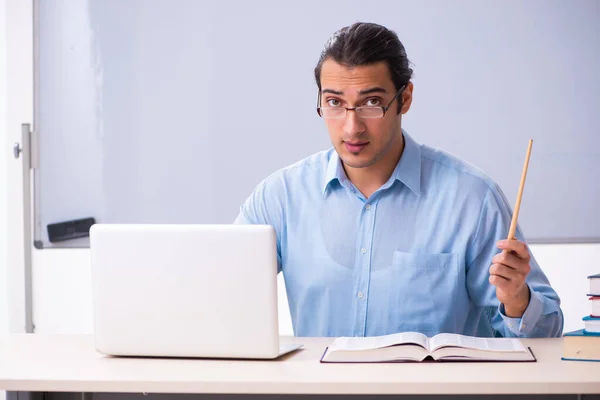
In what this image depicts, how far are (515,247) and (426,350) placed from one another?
11.8 inches

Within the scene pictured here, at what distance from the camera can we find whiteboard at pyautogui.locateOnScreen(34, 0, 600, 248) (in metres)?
3.45

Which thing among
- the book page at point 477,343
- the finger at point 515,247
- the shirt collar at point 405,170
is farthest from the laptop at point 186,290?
the shirt collar at point 405,170

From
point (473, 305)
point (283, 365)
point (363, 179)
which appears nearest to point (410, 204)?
point (363, 179)

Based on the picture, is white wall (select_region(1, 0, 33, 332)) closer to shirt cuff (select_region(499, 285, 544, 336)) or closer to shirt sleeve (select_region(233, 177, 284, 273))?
shirt sleeve (select_region(233, 177, 284, 273))

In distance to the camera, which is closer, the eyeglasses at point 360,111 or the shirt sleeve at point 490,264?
the shirt sleeve at point 490,264

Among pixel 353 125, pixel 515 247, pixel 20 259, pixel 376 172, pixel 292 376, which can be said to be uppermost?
pixel 353 125

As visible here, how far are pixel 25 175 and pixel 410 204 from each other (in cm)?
223

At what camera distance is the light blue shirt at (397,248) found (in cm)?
215

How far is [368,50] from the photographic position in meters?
2.18

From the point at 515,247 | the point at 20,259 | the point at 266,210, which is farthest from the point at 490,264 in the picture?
the point at 20,259

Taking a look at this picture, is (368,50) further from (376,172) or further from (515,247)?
(515,247)

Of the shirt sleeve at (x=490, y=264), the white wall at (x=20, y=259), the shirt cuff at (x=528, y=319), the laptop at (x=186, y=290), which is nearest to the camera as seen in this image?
the laptop at (x=186, y=290)

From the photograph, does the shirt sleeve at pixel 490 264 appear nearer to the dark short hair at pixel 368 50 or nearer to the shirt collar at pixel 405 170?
the shirt collar at pixel 405 170

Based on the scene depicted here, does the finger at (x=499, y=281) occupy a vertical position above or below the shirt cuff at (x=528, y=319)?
above
